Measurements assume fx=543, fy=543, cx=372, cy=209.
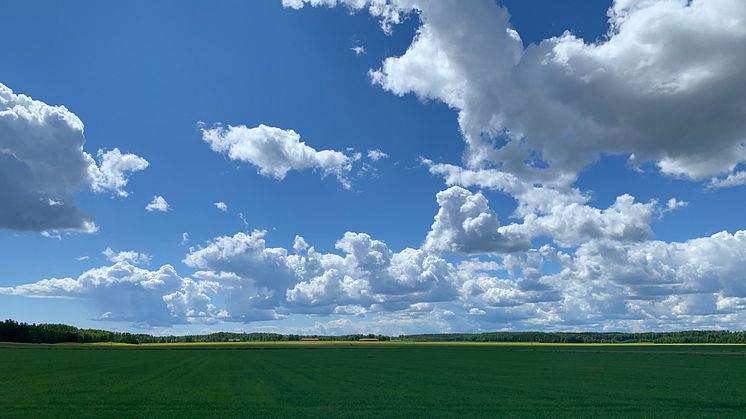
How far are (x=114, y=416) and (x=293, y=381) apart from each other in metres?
26.1

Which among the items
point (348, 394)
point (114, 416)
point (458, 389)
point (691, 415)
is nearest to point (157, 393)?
point (114, 416)

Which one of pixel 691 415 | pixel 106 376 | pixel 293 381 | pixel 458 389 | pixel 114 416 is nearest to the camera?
pixel 114 416

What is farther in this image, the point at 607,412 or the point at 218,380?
the point at 218,380

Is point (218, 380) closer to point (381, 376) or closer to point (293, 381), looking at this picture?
point (293, 381)

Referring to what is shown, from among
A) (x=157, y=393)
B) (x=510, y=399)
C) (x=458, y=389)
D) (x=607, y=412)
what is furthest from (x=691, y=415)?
(x=157, y=393)

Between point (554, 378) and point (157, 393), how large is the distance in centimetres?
4198

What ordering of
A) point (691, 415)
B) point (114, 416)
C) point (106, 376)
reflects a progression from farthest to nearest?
point (106, 376)
point (691, 415)
point (114, 416)

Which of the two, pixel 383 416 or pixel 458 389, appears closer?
pixel 383 416

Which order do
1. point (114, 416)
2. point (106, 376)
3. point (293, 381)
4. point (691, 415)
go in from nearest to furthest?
point (114, 416), point (691, 415), point (293, 381), point (106, 376)

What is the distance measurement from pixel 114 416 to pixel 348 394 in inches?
721

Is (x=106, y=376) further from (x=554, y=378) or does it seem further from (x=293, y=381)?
(x=554, y=378)

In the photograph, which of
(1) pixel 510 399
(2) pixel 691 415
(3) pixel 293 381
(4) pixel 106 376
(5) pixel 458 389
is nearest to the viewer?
(2) pixel 691 415

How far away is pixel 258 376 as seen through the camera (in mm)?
63312

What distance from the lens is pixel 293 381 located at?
186 feet
